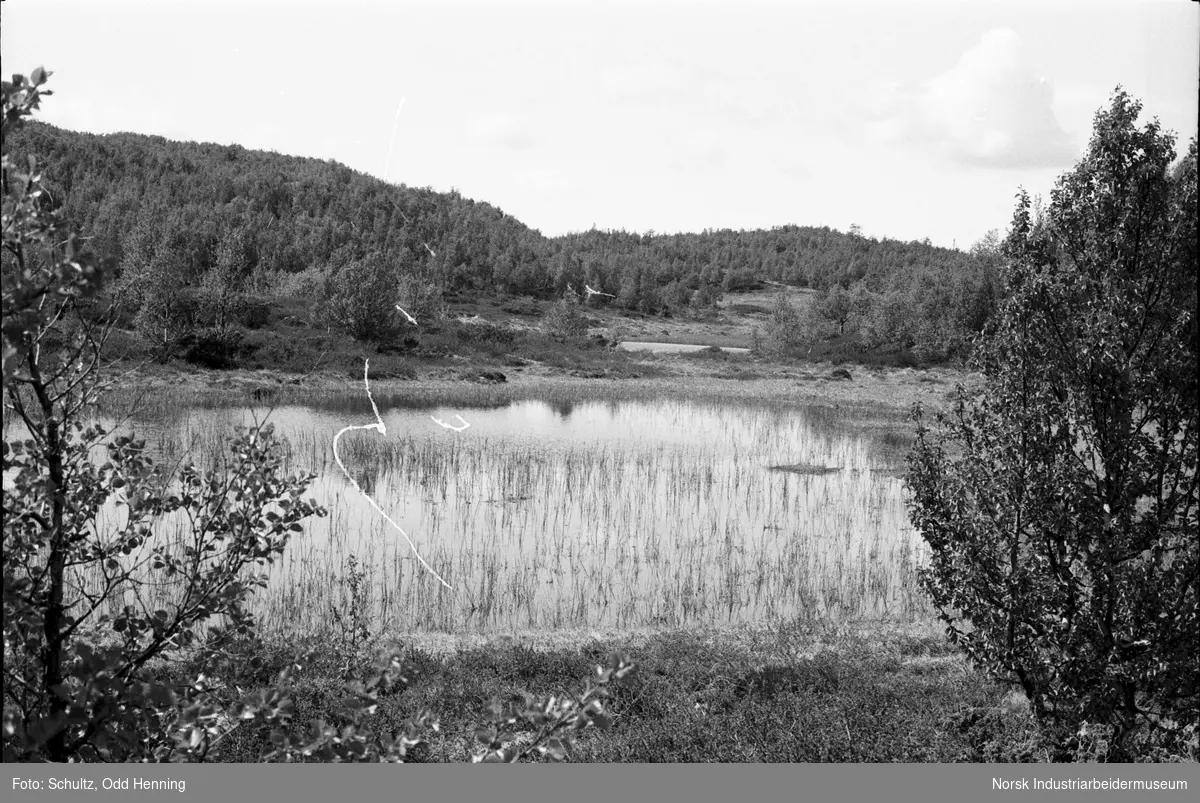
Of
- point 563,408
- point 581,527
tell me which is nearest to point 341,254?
point 563,408

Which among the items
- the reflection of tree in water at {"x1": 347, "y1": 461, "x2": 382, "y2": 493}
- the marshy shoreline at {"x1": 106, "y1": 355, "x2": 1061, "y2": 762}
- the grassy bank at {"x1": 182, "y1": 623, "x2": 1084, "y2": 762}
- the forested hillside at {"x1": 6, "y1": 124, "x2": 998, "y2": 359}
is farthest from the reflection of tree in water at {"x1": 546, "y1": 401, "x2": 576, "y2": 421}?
the grassy bank at {"x1": 182, "y1": 623, "x2": 1084, "y2": 762}

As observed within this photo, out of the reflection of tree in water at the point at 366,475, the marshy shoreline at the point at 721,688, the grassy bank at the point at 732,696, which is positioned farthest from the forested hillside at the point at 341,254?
the grassy bank at the point at 732,696

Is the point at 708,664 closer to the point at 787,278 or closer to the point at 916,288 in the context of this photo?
the point at 916,288

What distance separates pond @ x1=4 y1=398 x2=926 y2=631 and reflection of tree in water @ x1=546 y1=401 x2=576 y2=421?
4.20 m

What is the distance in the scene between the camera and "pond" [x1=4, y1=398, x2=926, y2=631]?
11.9 meters

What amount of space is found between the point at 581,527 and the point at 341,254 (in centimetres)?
6315

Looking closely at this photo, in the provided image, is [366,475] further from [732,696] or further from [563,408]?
[563,408]

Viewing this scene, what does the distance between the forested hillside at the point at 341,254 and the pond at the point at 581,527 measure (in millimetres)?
15284

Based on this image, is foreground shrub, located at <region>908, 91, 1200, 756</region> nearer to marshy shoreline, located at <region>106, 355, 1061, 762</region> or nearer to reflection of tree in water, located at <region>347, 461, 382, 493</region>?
marshy shoreline, located at <region>106, 355, 1061, 762</region>

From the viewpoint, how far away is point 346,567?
42.3 feet

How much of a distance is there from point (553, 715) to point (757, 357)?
6159 centimetres

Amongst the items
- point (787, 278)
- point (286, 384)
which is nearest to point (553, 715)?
point (286, 384)

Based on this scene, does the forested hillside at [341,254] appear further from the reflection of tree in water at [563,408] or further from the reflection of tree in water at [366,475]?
the reflection of tree in water at [366,475]

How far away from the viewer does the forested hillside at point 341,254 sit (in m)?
49.1
